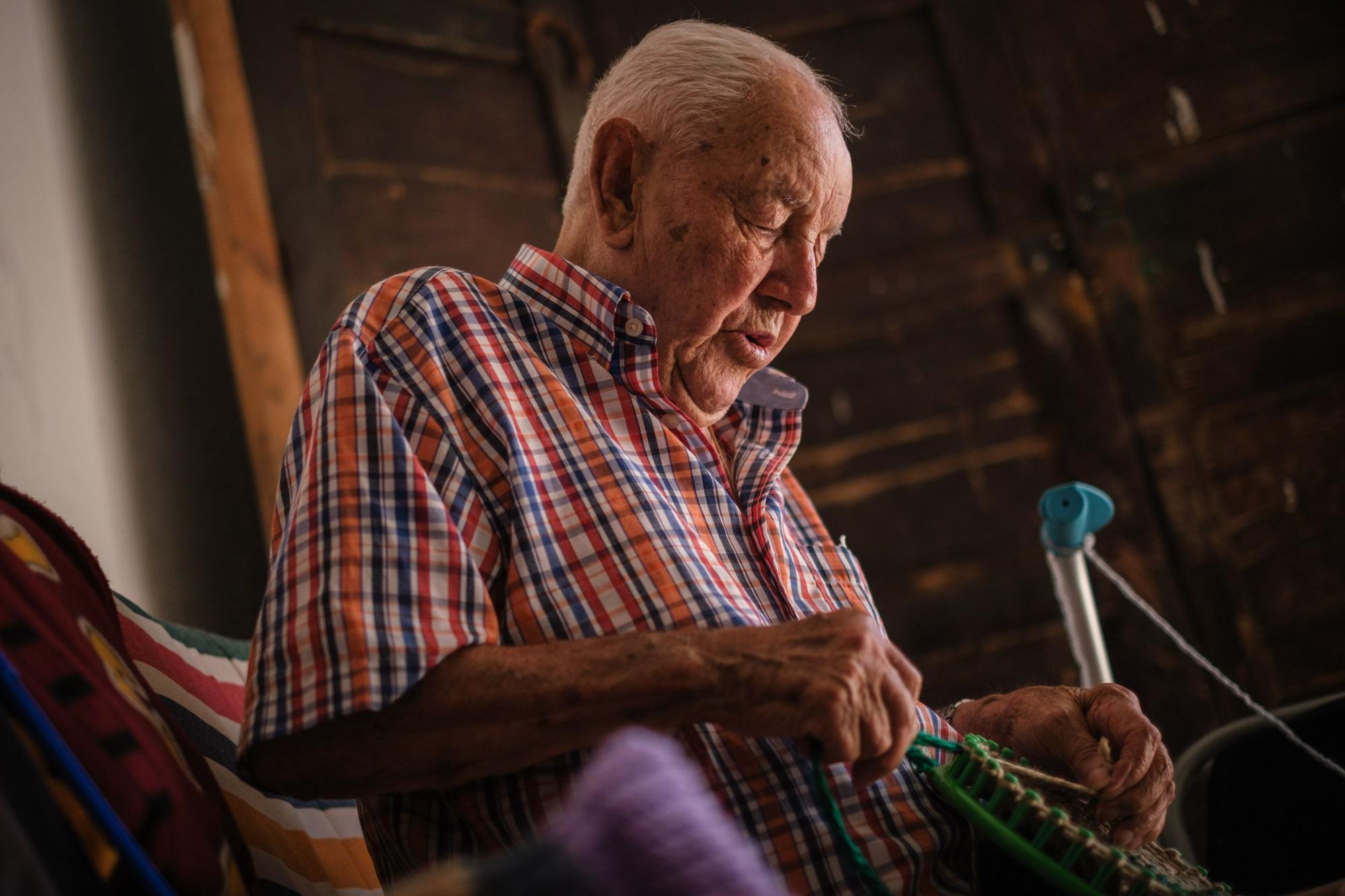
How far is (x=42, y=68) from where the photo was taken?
5.02ft

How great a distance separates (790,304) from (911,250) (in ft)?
A: 4.81

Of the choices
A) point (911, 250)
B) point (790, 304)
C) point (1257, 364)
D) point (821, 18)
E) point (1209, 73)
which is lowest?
point (1257, 364)

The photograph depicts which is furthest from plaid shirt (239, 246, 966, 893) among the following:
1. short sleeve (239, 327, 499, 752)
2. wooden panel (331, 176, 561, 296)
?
wooden panel (331, 176, 561, 296)

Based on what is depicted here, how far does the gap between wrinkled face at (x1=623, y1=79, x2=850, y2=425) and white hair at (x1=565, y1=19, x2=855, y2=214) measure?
21 millimetres

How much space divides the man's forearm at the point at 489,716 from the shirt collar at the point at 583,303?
39 centimetres

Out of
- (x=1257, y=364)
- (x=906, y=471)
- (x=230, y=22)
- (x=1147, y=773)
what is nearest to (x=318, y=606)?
(x=1147, y=773)

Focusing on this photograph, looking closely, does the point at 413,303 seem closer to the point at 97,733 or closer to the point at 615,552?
the point at 615,552

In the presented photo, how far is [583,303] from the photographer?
107 cm

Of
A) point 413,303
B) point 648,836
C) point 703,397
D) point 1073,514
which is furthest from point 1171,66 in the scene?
point 648,836

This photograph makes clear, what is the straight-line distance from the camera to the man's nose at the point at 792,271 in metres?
1.18

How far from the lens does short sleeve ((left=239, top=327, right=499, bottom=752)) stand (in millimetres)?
731

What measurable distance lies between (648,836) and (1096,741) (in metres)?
0.80

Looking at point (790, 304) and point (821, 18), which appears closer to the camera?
point (790, 304)

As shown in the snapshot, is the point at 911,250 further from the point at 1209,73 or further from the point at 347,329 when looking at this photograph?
the point at 347,329
